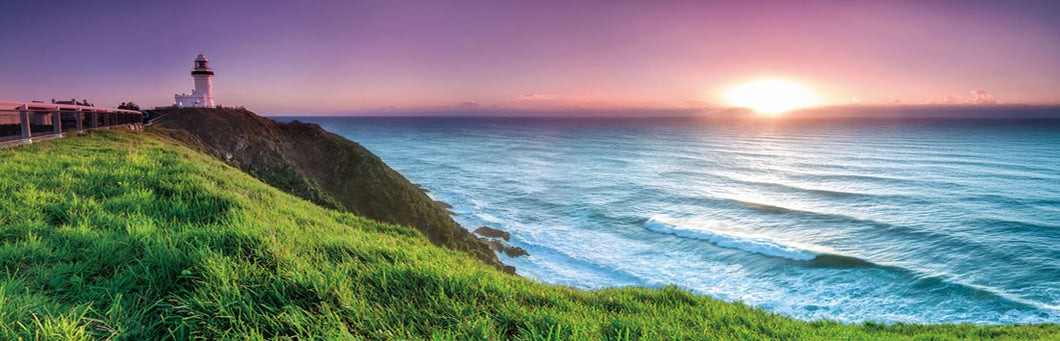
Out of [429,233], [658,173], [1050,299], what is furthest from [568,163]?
[1050,299]

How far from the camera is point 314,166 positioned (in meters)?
30.3

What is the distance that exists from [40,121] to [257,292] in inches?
761

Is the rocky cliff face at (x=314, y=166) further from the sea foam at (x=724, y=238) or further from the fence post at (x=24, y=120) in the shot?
the sea foam at (x=724, y=238)

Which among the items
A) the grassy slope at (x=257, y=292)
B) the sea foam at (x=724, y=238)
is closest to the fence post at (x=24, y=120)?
the grassy slope at (x=257, y=292)

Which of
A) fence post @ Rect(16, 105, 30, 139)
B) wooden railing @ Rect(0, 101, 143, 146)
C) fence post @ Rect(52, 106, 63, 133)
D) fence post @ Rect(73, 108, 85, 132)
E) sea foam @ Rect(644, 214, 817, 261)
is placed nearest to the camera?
wooden railing @ Rect(0, 101, 143, 146)

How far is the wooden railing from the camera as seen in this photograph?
41.7 ft

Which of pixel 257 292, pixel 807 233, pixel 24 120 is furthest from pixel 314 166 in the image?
pixel 807 233

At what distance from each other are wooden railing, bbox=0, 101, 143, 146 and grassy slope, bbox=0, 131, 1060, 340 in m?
10.8

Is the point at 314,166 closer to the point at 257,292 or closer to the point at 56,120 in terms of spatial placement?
the point at 56,120

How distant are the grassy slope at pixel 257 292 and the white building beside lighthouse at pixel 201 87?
4891cm

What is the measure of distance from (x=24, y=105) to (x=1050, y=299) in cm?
3634

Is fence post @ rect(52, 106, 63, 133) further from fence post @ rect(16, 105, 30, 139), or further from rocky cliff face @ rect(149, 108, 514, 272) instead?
rocky cliff face @ rect(149, 108, 514, 272)

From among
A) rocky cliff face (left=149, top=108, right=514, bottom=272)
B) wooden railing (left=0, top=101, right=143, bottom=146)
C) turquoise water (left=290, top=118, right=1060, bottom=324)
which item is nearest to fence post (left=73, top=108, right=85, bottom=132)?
wooden railing (left=0, top=101, right=143, bottom=146)

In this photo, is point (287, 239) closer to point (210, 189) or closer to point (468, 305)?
point (468, 305)
